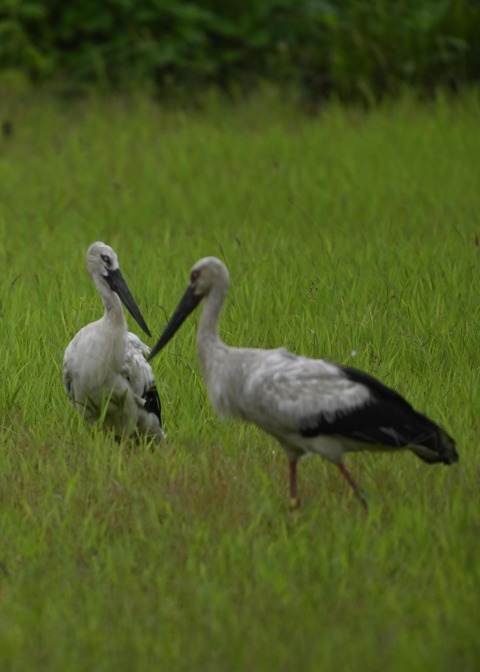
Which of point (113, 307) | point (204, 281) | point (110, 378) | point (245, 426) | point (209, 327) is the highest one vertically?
point (204, 281)

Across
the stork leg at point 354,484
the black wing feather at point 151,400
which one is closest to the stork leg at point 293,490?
the stork leg at point 354,484

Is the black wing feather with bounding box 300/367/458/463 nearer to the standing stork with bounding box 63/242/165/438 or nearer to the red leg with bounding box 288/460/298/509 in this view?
the red leg with bounding box 288/460/298/509

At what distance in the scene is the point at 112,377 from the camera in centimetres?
516

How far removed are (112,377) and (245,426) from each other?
0.57m

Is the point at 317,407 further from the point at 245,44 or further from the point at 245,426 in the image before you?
the point at 245,44

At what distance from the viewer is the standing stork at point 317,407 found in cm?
408

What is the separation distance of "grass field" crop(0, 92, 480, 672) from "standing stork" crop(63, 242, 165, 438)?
13cm

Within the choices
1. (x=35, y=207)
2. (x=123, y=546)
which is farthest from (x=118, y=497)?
(x=35, y=207)

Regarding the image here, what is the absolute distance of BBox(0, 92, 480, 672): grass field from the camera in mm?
3438

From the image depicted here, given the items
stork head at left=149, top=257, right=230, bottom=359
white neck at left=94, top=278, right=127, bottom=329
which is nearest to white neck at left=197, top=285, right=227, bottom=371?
stork head at left=149, top=257, right=230, bottom=359

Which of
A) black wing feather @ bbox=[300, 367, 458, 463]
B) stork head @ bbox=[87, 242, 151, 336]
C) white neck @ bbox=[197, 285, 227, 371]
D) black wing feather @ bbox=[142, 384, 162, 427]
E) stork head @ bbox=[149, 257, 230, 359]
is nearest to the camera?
black wing feather @ bbox=[300, 367, 458, 463]

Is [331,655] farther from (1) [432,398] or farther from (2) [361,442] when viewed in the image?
(1) [432,398]

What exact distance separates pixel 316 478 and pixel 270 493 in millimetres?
246

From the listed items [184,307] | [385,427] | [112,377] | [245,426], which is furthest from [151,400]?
[385,427]
